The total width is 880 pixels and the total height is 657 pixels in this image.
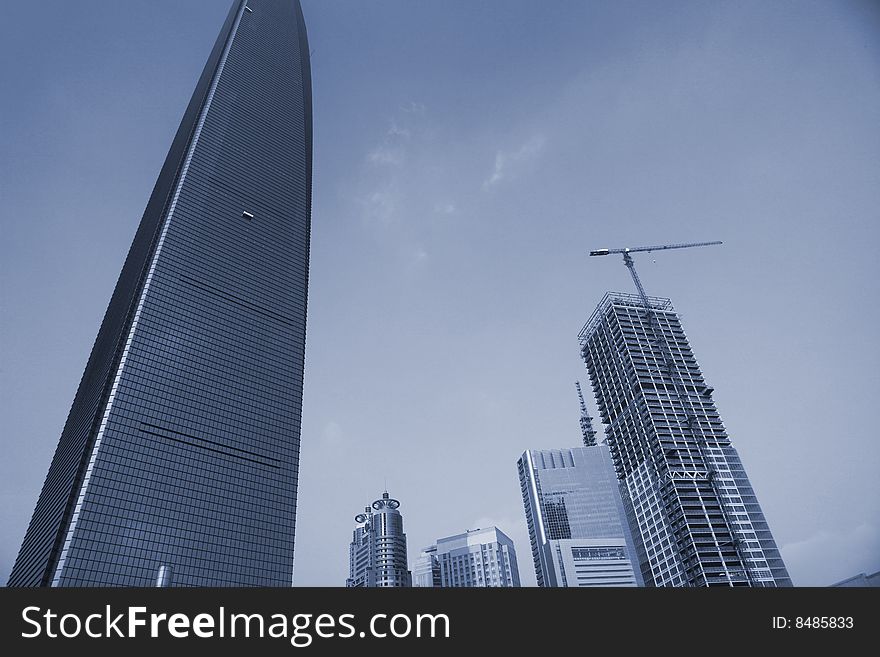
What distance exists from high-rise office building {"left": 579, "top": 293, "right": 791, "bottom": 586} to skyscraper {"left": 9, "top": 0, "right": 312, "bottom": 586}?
245 feet

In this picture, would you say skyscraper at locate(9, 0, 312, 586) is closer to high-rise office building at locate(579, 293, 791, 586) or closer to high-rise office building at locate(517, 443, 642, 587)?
high-rise office building at locate(579, 293, 791, 586)

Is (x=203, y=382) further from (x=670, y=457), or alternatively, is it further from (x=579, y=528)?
(x=579, y=528)

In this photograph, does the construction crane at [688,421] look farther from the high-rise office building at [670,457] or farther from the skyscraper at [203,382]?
the skyscraper at [203,382]

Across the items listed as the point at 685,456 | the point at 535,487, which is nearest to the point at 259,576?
the point at 685,456

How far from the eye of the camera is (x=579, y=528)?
183250mm

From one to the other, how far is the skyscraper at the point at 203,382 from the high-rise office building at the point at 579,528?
9902 centimetres

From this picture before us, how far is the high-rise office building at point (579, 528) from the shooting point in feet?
538

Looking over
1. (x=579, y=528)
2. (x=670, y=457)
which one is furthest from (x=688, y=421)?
(x=579, y=528)

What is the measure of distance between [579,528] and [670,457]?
78656 mm

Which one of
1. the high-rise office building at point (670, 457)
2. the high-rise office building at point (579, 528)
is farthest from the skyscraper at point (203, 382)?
the high-rise office building at point (579, 528)

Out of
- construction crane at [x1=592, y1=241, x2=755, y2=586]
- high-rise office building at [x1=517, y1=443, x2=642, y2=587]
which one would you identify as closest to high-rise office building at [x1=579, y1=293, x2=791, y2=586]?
construction crane at [x1=592, y1=241, x2=755, y2=586]
